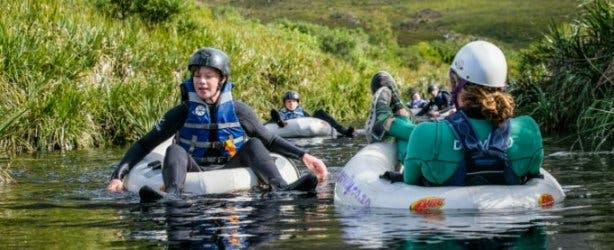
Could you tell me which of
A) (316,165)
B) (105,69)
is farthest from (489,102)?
(105,69)

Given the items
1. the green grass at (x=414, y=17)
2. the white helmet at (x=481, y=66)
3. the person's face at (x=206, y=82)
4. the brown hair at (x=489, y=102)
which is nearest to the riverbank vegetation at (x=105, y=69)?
the person's face at (x=206, y=82)

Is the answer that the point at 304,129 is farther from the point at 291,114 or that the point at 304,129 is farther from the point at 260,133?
the point at 260,133

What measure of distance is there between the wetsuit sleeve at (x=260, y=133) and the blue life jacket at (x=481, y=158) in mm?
2817

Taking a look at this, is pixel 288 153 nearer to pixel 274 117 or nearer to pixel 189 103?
pixel 189 103

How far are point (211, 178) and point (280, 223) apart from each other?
238 cm

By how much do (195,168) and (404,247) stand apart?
4262 mm

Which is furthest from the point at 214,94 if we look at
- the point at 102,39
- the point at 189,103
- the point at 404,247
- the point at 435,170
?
the point at 102,39

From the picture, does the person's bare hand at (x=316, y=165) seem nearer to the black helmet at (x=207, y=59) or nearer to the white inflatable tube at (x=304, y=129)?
the black helmet at (x=207, y=59)

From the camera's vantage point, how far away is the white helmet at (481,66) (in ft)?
23.0

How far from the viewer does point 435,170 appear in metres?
7.24

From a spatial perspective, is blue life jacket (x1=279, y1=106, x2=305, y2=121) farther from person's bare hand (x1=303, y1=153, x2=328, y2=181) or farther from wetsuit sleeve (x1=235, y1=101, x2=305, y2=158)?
person's bare hand (x1=303, y1=153, x2=328, y2=181)

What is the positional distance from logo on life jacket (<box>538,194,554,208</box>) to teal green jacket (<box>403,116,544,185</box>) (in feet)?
0.67

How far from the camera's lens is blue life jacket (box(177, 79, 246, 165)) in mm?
9922

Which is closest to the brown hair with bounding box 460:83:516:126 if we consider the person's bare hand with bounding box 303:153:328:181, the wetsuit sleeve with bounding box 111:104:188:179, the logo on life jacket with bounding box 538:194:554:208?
the logo on life jacket with bounding box 538:194:554:208
